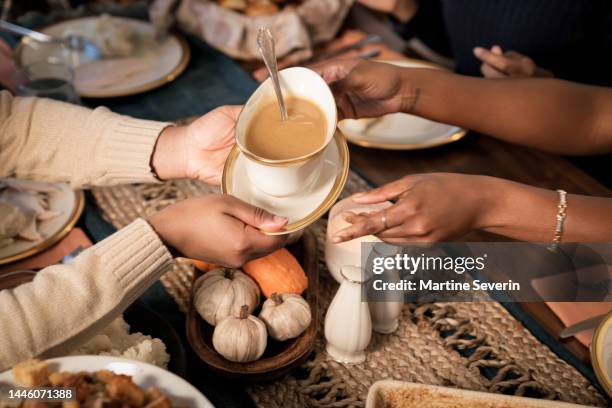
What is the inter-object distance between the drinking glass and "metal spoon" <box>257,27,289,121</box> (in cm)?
77

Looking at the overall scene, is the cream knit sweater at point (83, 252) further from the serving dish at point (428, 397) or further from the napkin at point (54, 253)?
the serving dish at point (428, 397)

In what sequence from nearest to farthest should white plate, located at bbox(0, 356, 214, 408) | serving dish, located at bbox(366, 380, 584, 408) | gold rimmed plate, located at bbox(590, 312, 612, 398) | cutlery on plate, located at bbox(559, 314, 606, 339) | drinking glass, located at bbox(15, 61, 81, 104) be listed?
white plate, located at bbox(0, 356, 214, 408) → serving dish, located at bbox(366, 380, 584, 408) → gold rimmed plate, located at bbox(590, 312, 612, 398) → cutlery on plate, located at bbox(559, 314, 606, 339) → drinking glass, located at bbox(15, 61, 81, 104)

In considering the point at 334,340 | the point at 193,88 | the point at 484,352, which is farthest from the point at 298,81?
the point at 193,88

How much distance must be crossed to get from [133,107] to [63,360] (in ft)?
3.53

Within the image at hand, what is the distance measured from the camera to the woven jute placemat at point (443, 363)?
918 mm

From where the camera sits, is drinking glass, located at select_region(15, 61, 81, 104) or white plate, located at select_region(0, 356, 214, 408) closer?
white plate, located at select_region(0, 356, 214, 408)

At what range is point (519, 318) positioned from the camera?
40.3 inches

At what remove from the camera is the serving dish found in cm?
77

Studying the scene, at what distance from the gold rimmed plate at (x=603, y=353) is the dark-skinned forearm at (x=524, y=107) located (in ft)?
1.70

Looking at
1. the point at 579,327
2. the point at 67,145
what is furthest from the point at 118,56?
the point at 579,327

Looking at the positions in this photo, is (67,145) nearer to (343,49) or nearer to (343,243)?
(343,243)

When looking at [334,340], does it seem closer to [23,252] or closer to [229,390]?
[229,390]

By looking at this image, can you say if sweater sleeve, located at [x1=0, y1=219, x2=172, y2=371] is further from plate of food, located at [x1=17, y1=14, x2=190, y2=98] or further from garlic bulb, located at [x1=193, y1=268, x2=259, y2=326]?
plate of food, located at [x1=17, y1=14, x2=190, y2=98]

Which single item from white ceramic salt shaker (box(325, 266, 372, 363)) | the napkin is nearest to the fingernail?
white ceramic salt shaker (box(325, 266, 372, 363))
